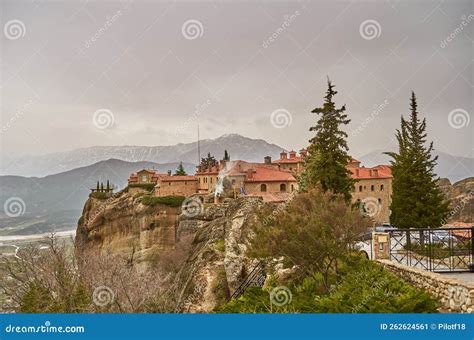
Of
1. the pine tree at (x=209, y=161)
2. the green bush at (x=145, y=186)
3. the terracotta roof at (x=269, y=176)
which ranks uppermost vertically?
the pine tree at (x=209, y=161)

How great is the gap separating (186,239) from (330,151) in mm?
13586

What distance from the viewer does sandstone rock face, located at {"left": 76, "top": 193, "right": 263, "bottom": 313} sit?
1345 cm

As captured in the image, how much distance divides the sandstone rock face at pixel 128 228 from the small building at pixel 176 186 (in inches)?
57.7

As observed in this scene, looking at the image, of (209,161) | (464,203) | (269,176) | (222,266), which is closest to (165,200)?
(209,161)

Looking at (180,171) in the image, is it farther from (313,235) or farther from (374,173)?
(313,235)

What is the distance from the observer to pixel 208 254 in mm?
15648

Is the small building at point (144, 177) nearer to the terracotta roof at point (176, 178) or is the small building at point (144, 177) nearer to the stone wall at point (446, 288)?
the terracotta roof at point (176, 178)

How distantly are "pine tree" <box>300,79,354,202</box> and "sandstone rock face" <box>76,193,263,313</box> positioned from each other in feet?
9.65

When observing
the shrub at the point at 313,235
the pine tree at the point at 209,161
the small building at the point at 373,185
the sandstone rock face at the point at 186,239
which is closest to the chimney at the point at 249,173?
the sandstone rock face at the point at 186,239

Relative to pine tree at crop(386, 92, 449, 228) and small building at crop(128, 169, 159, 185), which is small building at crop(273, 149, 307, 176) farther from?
pine tree at crop(386, 92, 449, 228)

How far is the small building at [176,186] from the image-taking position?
35.7 meters

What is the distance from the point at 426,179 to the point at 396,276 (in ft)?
29.3

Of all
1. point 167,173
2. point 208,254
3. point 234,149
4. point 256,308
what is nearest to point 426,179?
point 208,254

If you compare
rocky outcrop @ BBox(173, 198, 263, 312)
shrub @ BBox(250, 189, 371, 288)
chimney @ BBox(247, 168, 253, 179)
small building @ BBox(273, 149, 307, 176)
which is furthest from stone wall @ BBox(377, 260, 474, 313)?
small building @ BBox(273, 149, 307, 176)
